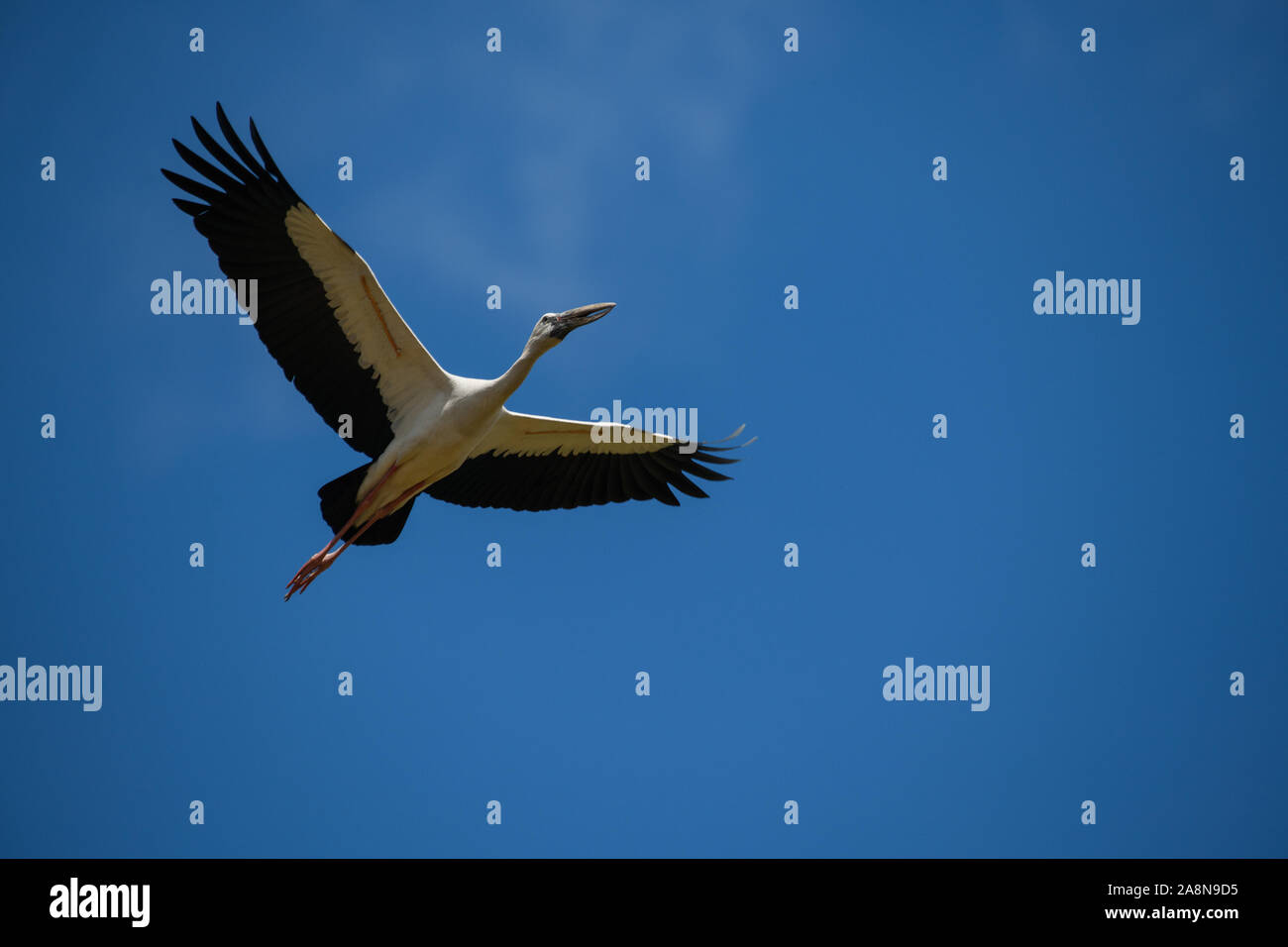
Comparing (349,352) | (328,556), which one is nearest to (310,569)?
(328,556)

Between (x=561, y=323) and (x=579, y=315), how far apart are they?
0.21 metres

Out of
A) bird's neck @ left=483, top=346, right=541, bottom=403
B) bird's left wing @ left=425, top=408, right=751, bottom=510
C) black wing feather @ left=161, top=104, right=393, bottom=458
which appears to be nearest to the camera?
black wing feather @ left=161, top=104, right=393, bottom=458

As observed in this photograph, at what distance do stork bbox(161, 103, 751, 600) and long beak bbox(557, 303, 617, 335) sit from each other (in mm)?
11

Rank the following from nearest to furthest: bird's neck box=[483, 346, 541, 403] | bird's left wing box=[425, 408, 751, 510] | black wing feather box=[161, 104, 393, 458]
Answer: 1. black wing feather box=[161, 104, 393, 458]
2. bird's neck box=[483, 346, 541, 403]
3. bird's left wing box=[425, 408, 751, 510]

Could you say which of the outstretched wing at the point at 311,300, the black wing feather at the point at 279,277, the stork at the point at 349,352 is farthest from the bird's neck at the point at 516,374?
the black wing feather at the point at 279,277

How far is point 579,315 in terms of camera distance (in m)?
12.2

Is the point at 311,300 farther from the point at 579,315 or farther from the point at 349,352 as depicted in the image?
the point at 579,315

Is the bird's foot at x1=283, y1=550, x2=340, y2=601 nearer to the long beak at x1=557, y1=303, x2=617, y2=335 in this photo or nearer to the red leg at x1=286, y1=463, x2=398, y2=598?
the red leg at x1=286, y1=463, x2=398, y2=598

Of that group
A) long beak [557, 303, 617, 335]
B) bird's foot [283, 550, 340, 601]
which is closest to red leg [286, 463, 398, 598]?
bird's foot [283, 550, 340, 601]

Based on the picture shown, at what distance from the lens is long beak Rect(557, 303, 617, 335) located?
1223cm

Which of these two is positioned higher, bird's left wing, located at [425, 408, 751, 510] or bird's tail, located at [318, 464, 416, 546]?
bird's left wing, located at [425, 408, 751, 510]
